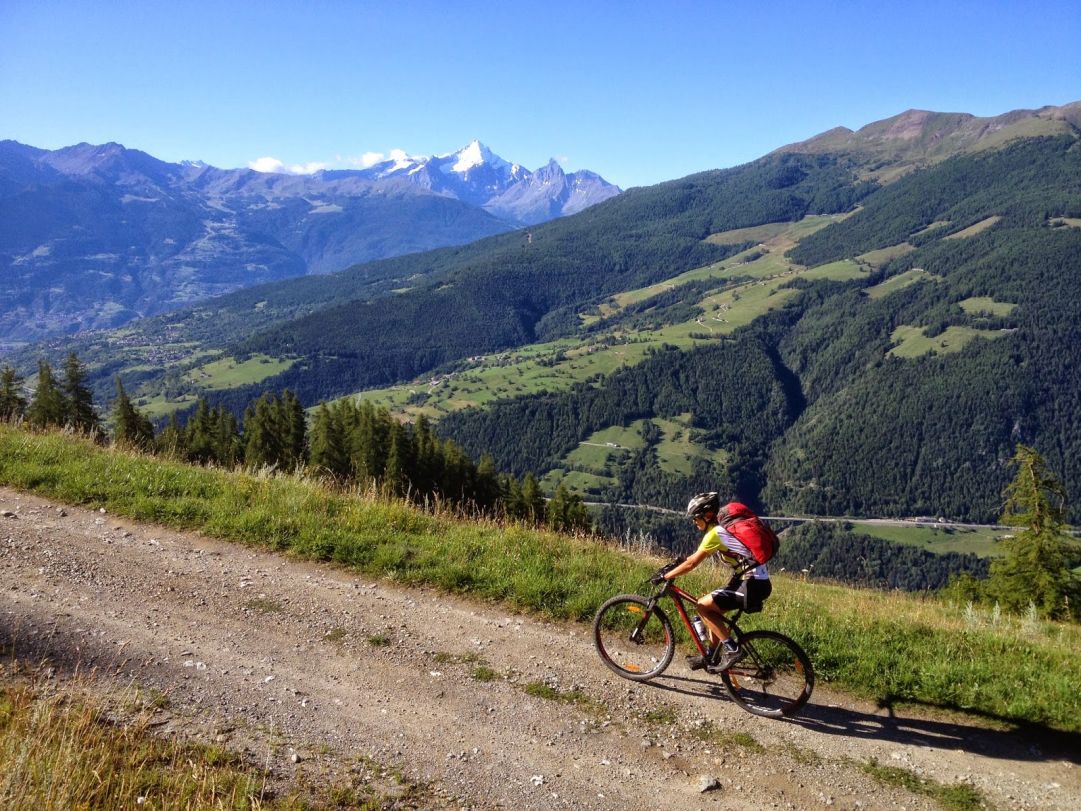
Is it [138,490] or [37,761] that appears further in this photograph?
[138,490]

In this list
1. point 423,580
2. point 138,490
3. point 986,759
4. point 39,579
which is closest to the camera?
point 986,759

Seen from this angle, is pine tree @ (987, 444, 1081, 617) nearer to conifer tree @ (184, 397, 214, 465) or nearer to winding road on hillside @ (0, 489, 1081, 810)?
winding road on hillside @ (0, 489, 1081, 810)

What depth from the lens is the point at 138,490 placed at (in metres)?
13.1

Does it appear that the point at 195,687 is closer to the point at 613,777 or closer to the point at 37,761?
the point at 37,761

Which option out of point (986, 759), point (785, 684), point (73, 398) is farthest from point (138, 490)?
point (73, 398)

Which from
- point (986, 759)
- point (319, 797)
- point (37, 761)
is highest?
point (37, 761)

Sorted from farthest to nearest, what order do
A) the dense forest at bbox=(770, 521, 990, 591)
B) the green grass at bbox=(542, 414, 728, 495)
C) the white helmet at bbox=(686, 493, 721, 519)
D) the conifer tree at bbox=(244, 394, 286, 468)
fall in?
the green grass at bbox=(542, 414, 728, 495)
the dense forest at bbox=(770, 521, 990, 591)
the conifer tree at bbox=(244, 394, 286, 468)
the white helmet at bbox=(686, 493, 721, 519)

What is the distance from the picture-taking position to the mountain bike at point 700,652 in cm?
775

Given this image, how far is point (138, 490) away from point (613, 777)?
11897 millimetres

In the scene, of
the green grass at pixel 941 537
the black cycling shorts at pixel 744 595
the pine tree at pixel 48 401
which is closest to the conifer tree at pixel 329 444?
the pine tree at pixel 48 401

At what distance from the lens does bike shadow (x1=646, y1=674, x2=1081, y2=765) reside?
6992 mm

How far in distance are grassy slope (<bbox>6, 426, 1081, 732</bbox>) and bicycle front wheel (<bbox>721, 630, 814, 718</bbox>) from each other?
818mm

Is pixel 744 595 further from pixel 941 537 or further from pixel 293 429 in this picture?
pixel 941 537

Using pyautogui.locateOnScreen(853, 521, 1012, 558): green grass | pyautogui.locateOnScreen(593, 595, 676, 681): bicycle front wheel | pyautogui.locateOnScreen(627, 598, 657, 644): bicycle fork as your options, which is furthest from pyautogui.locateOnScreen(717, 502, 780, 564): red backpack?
pyautogui.locateOnScreen(853, 521, 1012, 558): green grass
